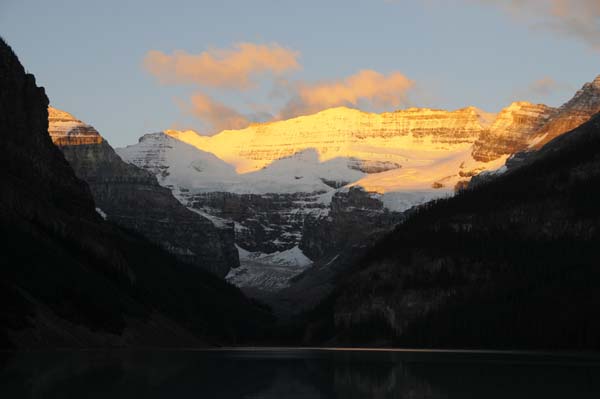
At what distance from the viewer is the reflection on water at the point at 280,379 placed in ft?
419

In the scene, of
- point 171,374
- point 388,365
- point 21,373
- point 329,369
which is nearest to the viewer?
point 21,373

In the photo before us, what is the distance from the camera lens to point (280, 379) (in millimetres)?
153625

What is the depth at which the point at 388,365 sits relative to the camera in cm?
19150

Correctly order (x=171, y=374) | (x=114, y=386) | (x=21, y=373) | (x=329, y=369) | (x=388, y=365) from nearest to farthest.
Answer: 1. (x=114, y=386)
2. (x=21, y=373)
3. (x=171, y=374)
4. (x=329, y=369)
5. (x=388, y=365)

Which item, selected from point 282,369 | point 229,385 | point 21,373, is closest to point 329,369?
point 282,369

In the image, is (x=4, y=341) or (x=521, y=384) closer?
(x=521, y=384)

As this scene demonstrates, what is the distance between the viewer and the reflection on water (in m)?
128

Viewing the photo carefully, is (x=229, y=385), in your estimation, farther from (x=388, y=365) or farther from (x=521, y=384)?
(x=388, y=365)

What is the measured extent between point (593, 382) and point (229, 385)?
3742 centimetres

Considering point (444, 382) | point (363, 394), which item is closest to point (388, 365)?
point (444, 382)

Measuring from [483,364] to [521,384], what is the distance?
148ft

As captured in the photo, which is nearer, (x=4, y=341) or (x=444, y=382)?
(x=444, y=382)

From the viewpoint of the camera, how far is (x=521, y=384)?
143m

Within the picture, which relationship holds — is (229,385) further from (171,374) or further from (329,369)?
(329,369)
